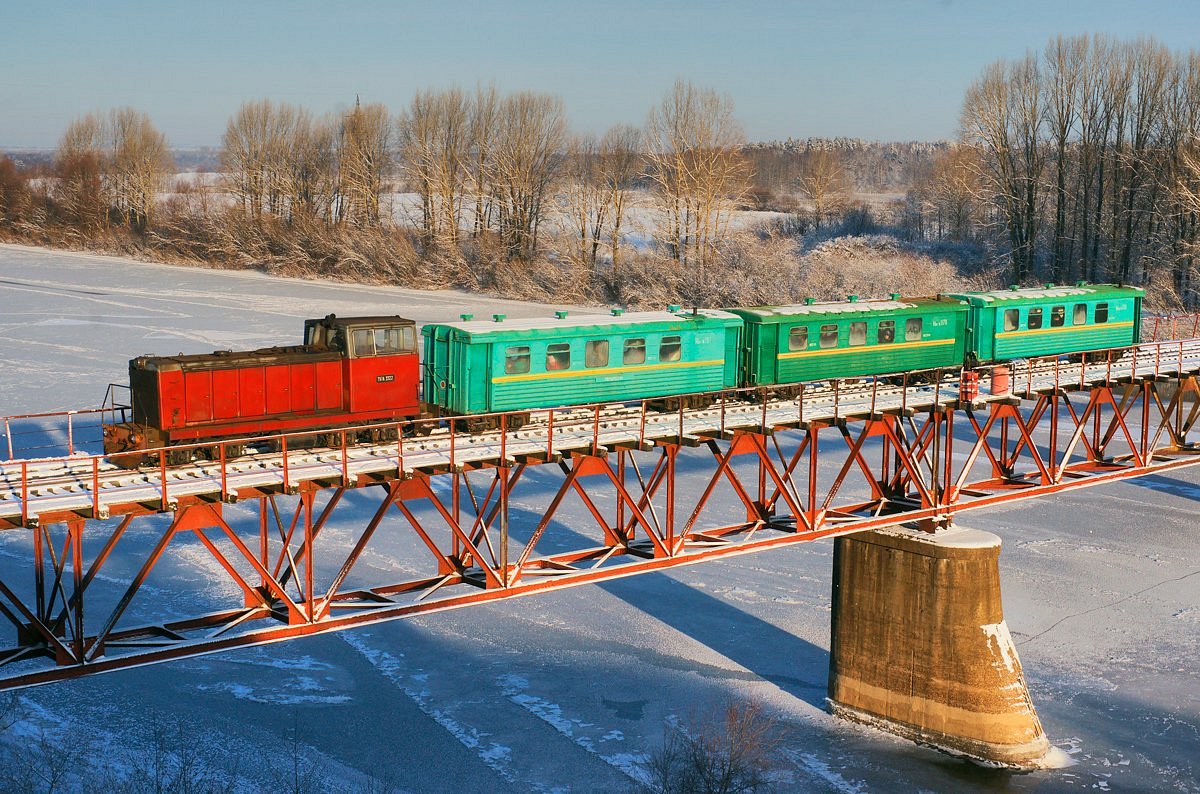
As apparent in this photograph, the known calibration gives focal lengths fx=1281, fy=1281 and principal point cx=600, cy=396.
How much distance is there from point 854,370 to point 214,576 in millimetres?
20531

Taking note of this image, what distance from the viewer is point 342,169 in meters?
120

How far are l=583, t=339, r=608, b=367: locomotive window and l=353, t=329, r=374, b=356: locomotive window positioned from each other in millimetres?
5739

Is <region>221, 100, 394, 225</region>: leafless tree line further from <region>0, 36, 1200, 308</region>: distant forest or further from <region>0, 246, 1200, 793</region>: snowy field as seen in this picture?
<region>0, 246, 1200, 793</region>: snowy field

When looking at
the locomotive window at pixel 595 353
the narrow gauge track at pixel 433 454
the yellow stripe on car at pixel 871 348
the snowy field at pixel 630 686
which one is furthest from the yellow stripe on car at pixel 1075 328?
the locomotive window at pixel 595 353

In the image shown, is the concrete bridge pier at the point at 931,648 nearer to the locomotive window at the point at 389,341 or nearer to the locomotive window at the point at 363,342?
the locomotive window at the point at 389,341

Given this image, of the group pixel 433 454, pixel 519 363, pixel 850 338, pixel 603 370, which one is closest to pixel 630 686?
pixel 603 370

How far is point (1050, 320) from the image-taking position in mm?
43875

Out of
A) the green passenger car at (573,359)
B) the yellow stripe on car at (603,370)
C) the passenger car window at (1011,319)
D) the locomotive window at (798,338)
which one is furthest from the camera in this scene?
the passenger car window at (1011,319)

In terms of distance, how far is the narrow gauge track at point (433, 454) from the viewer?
2172 cm

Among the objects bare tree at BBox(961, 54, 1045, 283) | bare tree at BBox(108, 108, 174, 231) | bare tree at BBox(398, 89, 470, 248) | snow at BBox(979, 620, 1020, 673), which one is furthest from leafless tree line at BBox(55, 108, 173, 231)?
snow at BBox(979, 620, 1020, 673)

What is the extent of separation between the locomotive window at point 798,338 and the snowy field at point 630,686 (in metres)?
7.73

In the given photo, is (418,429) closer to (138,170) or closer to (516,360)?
(516,360)

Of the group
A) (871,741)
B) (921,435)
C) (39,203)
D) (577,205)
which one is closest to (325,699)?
(871,741)

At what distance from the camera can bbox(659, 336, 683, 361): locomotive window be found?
109 feet
